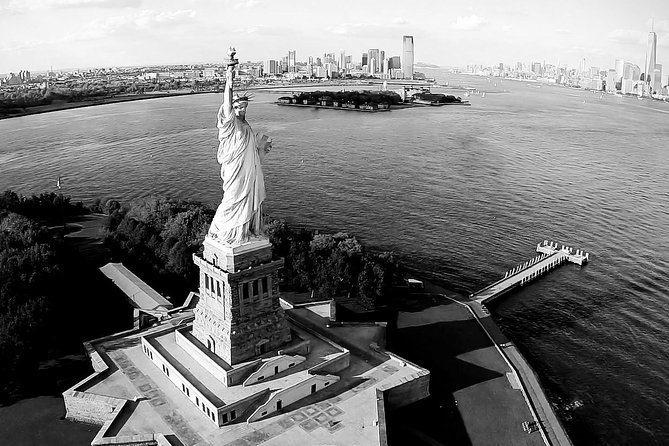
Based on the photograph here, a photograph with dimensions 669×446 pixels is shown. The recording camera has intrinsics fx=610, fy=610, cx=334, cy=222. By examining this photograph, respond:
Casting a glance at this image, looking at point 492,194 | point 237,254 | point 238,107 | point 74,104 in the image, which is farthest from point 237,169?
point 74,104

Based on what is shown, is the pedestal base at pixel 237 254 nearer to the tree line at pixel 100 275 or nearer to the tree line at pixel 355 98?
the tree line at pixel 100 275

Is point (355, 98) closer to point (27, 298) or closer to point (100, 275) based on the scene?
point (100, 275)

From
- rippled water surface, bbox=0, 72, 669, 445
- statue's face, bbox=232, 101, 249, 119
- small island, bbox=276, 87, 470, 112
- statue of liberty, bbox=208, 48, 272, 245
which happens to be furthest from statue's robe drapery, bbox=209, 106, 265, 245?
small island, bbox=276, 87, 470, 112

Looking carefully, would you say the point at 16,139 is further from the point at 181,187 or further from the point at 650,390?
the point at 650,390

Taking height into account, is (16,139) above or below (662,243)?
above

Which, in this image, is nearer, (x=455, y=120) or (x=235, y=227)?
(x=235, y=227)

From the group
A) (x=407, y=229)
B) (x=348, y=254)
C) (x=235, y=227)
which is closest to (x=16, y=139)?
(x=407, y=229)

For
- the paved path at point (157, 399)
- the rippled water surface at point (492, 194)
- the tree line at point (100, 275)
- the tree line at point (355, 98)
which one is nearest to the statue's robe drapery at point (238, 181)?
the paved path at point (157, 399)
